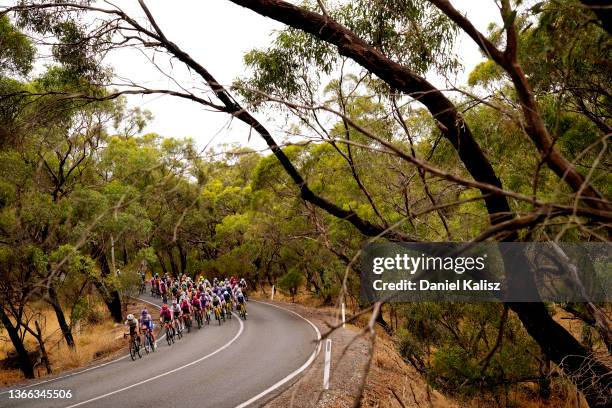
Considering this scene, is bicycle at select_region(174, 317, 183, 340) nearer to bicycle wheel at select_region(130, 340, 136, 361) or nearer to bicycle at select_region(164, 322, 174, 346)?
bicycle at select_region(164, 322, 174, 346)

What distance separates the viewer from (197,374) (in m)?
12.5

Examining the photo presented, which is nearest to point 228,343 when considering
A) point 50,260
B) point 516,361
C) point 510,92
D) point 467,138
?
point 50,260

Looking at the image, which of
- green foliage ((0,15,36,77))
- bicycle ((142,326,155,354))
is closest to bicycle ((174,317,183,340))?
bicycle ((142,326,155,354))

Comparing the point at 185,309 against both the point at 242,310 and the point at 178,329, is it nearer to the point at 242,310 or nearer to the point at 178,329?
the point at 178,329

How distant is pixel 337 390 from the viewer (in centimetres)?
1030

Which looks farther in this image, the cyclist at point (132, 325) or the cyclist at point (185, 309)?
the cyclist at point (185, 309)

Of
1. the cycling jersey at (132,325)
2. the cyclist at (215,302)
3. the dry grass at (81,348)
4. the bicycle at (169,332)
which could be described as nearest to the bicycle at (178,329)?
the bicycle at (169,332)

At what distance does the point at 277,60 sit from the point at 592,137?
6.03m

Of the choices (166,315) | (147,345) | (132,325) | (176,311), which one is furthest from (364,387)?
(176,311)

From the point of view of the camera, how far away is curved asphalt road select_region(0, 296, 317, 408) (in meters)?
10.3

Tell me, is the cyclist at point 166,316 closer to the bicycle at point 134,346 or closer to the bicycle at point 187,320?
the bicycle at point 134,346

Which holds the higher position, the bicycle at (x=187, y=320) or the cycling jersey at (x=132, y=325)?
the cycling jersey at (x=132, y=325)

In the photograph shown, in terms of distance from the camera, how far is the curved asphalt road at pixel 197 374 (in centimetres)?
1034

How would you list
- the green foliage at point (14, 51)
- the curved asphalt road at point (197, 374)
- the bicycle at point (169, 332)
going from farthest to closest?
1. the bicycle at point (169, 332)
2. the green foliage at point (14, 51)
3. the curved asphalt road at point (197, 374)
